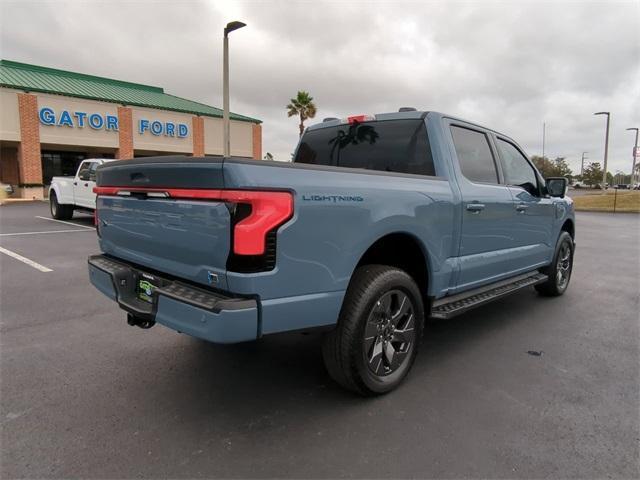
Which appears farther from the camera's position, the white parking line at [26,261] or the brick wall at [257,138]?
the brick wall at [257,138]

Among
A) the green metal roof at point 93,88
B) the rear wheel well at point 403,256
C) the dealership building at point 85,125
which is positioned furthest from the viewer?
the green metal roof at point 93,88

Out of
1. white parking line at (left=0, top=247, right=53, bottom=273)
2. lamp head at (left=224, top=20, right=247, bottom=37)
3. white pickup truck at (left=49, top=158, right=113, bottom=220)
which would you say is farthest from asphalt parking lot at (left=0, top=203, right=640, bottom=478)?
lamp head at (left=224, top=20, right=247, bottom=37)

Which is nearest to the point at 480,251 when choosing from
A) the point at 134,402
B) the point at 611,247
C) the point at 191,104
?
the point at 134,402

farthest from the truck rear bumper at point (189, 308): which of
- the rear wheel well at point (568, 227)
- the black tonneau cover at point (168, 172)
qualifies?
the rear wheel well at point (568, 227)

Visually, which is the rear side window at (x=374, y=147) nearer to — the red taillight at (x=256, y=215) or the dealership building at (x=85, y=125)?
the red taillight at (x=256, y=215)

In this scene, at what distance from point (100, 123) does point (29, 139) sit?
3994 millimetres

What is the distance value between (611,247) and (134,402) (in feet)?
35.8

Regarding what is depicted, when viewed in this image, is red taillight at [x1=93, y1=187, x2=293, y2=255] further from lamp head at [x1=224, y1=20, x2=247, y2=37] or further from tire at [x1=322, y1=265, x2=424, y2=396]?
lamp head at [x1=224, y1=20, x2=247, y2=37]

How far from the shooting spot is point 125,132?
2827 centimetres

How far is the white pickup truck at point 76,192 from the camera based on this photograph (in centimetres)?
1227

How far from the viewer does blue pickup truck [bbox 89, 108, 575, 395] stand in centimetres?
224

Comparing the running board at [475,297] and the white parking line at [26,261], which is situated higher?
the running board at [475,297]

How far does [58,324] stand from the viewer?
4266 mm

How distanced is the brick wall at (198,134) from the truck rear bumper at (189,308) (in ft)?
100
